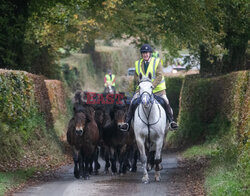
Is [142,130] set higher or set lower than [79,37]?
higher

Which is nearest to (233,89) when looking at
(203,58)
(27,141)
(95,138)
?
(95,138)

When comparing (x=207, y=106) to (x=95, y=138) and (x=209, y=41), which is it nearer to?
(x=209, y=41)

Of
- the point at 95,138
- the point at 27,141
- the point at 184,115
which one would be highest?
the point at 95,138

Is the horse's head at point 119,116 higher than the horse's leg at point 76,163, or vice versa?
the horse's head at point 119,116

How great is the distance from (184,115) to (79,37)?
33.5 feet

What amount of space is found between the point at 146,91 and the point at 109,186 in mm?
2339

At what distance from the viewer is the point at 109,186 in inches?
546

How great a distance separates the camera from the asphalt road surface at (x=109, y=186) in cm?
1281

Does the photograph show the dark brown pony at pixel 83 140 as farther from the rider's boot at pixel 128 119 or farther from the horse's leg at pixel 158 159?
the horse's leg at pixel 158 159

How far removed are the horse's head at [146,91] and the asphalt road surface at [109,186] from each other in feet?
6.26

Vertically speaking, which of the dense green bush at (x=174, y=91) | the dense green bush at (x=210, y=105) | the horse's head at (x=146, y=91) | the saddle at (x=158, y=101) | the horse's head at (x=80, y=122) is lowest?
the dense green bush at (x=174, y=91)

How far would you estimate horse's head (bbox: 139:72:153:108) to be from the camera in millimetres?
14125

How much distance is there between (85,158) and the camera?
53.0ft

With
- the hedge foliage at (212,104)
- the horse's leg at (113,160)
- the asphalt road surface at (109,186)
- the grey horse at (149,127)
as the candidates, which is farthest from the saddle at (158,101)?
the hedge foliage at (212,104)
